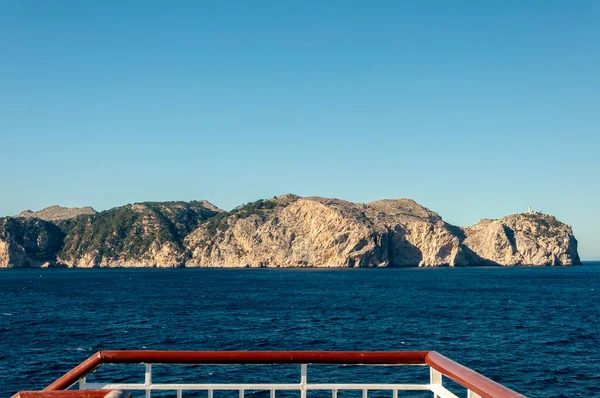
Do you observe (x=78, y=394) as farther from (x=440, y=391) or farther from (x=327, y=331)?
(x=327, y=331)

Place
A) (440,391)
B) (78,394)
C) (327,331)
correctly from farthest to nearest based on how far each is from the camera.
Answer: (327,331) < (440,391) < (78,394)

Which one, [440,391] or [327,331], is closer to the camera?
[440,391]

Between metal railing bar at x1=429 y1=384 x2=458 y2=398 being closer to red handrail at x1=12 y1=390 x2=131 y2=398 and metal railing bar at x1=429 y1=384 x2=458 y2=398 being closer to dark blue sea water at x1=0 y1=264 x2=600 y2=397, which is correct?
red handrail at x1=12 y1=390 x2=131 y2=398

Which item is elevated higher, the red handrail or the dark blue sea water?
the red handrail

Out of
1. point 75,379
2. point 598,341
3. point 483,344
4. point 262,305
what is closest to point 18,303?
point 262,305

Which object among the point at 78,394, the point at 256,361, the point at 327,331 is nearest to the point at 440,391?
the point at 256,361

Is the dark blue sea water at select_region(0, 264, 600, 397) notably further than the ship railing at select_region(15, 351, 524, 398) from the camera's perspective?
Yes

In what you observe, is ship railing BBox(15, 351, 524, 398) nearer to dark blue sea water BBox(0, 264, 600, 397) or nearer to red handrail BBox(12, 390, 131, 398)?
red handrail BBox(12, 390, 131, 398)

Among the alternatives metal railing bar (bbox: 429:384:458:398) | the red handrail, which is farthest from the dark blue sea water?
the red handrail

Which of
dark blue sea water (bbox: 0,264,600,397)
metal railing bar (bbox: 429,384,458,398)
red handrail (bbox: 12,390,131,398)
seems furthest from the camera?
dark blue sea water (bbox: 0,264,600,397)

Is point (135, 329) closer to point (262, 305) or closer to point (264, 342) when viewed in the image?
point (264, 342)

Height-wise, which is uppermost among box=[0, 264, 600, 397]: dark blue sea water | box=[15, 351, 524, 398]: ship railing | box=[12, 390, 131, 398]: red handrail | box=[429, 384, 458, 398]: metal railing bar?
box=[12, 390, 131, 398]: red handrail

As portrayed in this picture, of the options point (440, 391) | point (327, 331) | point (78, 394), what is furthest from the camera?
point (327, 331)

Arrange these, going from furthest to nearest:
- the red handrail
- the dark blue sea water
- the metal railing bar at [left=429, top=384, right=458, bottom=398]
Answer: the dark blue sea water
the metal railing bar at [left=429, top=384, right=458, bottom=398]
the red handrail
